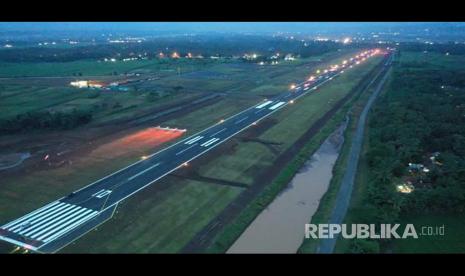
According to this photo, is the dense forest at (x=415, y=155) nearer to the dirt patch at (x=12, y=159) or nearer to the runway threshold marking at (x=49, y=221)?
the runway threshold marking at (x=49, y=221)

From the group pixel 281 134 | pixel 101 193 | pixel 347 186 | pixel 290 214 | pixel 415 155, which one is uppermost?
pixel 415 155

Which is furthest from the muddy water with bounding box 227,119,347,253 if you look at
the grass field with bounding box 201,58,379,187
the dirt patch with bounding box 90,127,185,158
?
the dirt patch with bounding box 90,127,185,158

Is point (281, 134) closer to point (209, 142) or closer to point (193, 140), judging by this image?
point (209, 142)

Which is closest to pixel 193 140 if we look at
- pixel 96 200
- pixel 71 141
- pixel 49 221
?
pixel 71 141

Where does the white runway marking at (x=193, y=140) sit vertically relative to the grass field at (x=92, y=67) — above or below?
below

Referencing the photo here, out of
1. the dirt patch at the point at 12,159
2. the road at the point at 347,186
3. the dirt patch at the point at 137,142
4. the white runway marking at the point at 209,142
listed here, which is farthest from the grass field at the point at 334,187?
the dirt patch at the point at 12,159
